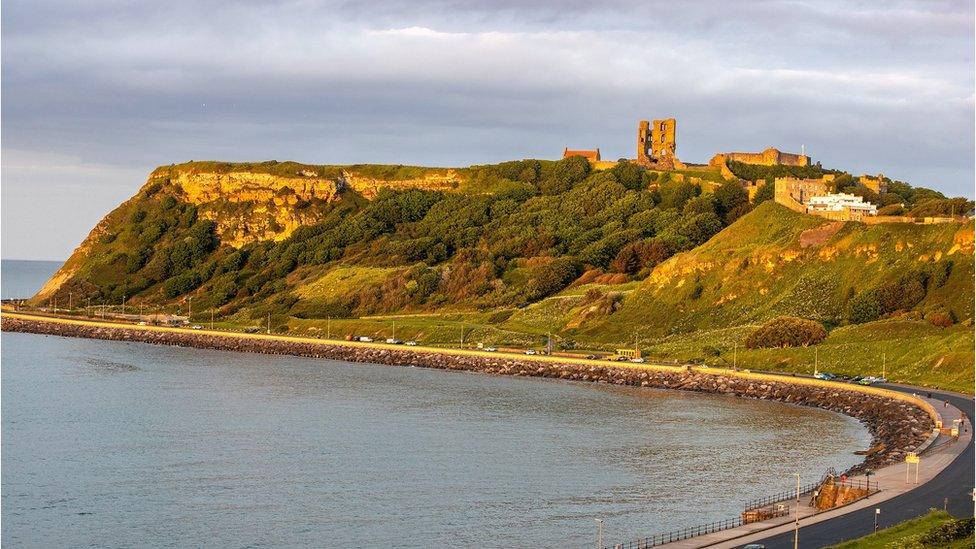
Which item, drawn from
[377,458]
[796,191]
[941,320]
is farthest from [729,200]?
[377,458]

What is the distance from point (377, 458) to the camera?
73312 millimetres

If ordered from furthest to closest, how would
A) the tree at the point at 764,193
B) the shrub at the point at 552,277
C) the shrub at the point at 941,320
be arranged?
1. the tree at the point at 764,193
2. the shrub at the point at 552,277
3. the shrub at the point at 941,320

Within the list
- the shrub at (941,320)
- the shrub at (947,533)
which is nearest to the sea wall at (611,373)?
the shrub at (941,320)

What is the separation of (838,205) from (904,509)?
4075 inches

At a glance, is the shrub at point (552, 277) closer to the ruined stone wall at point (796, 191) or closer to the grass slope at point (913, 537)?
the ruined stone wall at point (796, 191)

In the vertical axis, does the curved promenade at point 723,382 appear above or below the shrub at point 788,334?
below

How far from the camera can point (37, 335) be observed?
174 m

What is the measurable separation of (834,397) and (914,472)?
122ft

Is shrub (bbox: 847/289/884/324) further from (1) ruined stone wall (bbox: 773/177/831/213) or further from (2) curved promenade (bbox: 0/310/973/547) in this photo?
(1) ruined stone wall (bbox: 773/177/831/213)

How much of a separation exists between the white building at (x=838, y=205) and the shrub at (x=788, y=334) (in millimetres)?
31705

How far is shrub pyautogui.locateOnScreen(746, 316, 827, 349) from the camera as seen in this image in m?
119

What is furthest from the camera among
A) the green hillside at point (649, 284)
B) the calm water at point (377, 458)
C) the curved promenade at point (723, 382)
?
the green hillside at point (649, 284)

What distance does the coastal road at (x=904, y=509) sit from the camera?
49125 mm

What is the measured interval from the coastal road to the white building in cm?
8884
